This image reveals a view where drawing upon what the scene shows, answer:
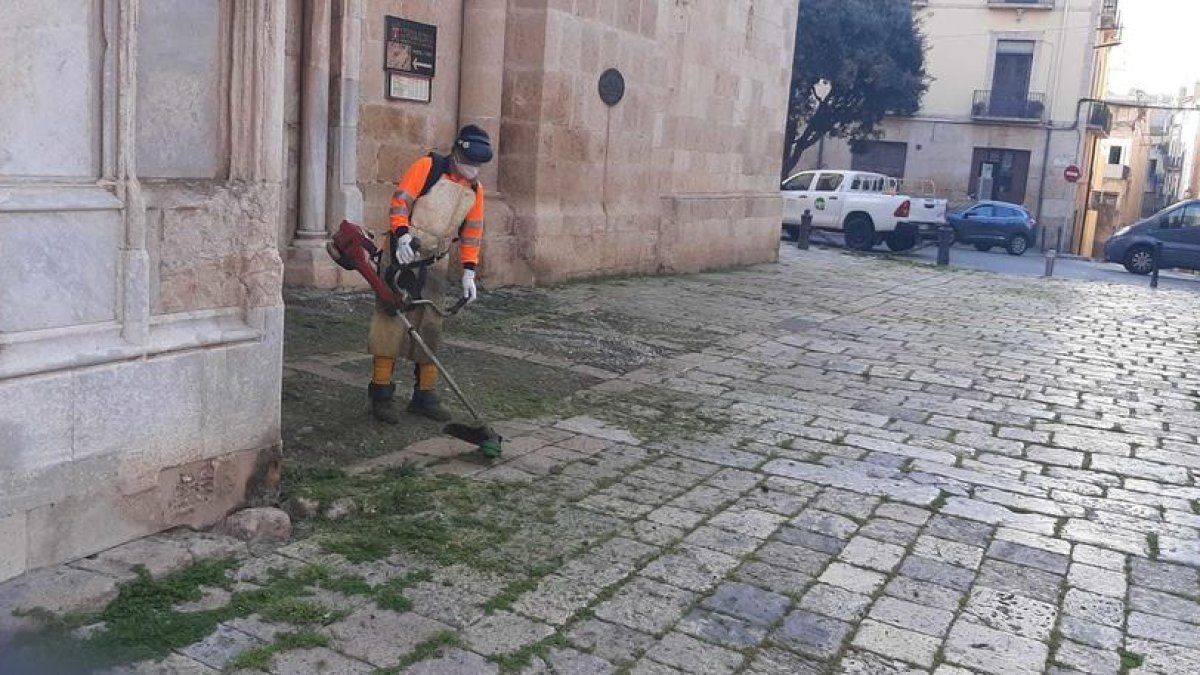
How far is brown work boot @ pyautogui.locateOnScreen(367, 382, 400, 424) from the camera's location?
594 cm

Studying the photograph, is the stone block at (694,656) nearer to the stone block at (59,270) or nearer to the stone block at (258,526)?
the stone block at (258,526)

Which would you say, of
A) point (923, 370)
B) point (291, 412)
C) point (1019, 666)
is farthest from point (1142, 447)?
point (291, 412)

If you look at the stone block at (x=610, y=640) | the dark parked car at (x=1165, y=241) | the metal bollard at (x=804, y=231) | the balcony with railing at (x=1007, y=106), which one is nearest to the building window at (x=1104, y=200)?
the balcony with railing at (x=1007, y=106)

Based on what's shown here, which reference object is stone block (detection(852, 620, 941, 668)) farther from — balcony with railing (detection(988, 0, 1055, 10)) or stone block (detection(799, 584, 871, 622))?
balcony with railing (detection(988, 0, 1055, 10))

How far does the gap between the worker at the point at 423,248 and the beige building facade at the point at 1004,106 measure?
32.6 metres

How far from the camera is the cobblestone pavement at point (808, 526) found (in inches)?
143

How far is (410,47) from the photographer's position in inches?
389

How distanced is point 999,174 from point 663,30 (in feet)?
91.6

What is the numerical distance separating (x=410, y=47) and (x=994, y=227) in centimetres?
2254

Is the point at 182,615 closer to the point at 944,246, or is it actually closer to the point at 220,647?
the point at 220,647

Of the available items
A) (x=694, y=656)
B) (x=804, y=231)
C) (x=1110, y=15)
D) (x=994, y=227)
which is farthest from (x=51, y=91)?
(x=1110, y=15)

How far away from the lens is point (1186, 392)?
8906mm

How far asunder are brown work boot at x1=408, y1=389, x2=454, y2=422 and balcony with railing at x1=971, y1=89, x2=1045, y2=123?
35097mm

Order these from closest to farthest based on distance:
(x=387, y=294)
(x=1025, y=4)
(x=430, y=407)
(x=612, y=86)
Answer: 1. (x=387, y=294)
2. (x=430, y=407)
3. (x=612, y=86)
4. (x=1025, y=4)
